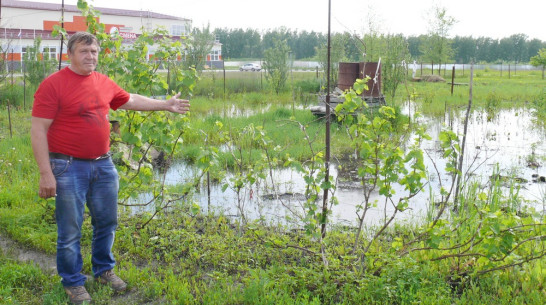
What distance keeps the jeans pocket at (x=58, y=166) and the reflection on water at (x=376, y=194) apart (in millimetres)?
1562

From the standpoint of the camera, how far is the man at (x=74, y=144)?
10.5 feet

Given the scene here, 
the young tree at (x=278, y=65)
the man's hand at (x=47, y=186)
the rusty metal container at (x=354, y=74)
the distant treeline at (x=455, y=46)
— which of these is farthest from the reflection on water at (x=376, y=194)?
the distant treeline at (x=455, y=46)

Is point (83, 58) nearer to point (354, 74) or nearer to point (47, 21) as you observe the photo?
point (354, 74)

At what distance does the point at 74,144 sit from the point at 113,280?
104cm

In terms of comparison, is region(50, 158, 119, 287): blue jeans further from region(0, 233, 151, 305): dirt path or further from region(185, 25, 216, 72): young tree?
region(185, 25, 216, 72): young tree

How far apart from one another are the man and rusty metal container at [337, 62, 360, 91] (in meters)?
10.0

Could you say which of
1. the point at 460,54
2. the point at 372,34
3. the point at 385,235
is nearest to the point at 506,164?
the point at 385,235

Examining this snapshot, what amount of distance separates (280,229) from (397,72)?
10.6 meters

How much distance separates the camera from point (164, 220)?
17.0ft

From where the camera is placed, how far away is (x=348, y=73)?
1323 centimetres

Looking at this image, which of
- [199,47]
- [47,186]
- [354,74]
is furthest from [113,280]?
[199,47]

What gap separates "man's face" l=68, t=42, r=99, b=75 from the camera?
3.28 m

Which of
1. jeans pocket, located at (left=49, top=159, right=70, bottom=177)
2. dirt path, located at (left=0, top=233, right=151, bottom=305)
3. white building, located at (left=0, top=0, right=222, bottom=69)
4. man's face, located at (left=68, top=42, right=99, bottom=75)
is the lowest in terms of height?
dirt path, located at (left=0, top=233, right=151, bottom=305)

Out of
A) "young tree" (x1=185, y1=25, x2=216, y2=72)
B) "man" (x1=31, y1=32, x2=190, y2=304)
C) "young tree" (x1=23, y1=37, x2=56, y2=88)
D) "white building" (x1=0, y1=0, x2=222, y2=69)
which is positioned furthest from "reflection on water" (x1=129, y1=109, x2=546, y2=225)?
"white building" (x1=0, y1=0, x2=222, y2=69)
